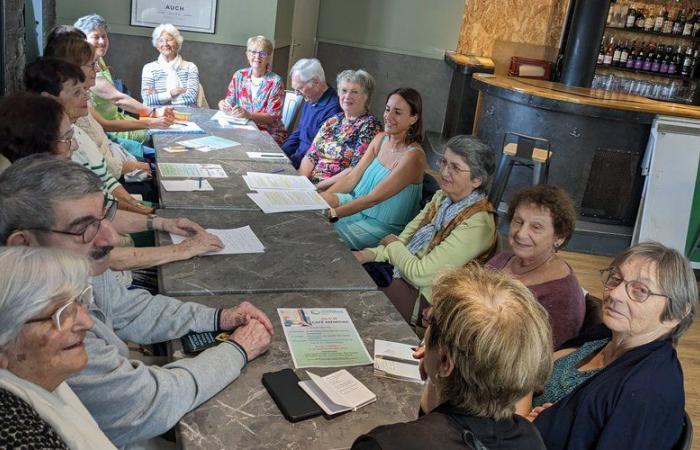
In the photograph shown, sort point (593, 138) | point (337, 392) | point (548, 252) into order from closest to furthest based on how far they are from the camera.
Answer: point (337, 392), point (548, 252), point (593, 138)

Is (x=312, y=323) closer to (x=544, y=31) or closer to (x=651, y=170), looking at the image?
(x=651, y=170)

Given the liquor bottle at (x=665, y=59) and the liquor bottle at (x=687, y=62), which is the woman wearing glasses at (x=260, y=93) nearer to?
the liquor bottle at (x=665, y=59)

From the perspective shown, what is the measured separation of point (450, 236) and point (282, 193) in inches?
36.9

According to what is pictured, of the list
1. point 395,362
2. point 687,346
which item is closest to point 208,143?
point 395,362

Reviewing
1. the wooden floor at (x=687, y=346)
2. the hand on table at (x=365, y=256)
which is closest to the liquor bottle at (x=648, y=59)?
the wooden floor at (x=687, y=346)

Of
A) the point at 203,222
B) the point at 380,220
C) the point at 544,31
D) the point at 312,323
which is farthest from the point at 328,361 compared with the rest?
the point at 544,31

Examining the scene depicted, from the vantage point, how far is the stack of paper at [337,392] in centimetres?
159

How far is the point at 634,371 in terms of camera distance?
168 cm

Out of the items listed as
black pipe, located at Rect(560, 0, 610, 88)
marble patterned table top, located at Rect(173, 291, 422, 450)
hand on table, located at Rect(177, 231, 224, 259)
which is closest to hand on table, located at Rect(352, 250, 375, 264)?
hand on table, located at Rect(177, 231, 224, 259)

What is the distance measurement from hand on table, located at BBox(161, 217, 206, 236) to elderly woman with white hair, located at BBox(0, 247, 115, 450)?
1.24 m

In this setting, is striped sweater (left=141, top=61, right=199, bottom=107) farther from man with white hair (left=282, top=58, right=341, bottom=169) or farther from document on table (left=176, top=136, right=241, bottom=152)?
document on table (left=176, top=136, right=241, bottom=152)

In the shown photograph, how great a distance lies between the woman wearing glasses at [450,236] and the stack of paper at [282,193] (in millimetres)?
389

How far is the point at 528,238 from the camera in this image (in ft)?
7.47

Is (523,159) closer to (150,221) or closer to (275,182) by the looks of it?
(275,182)
